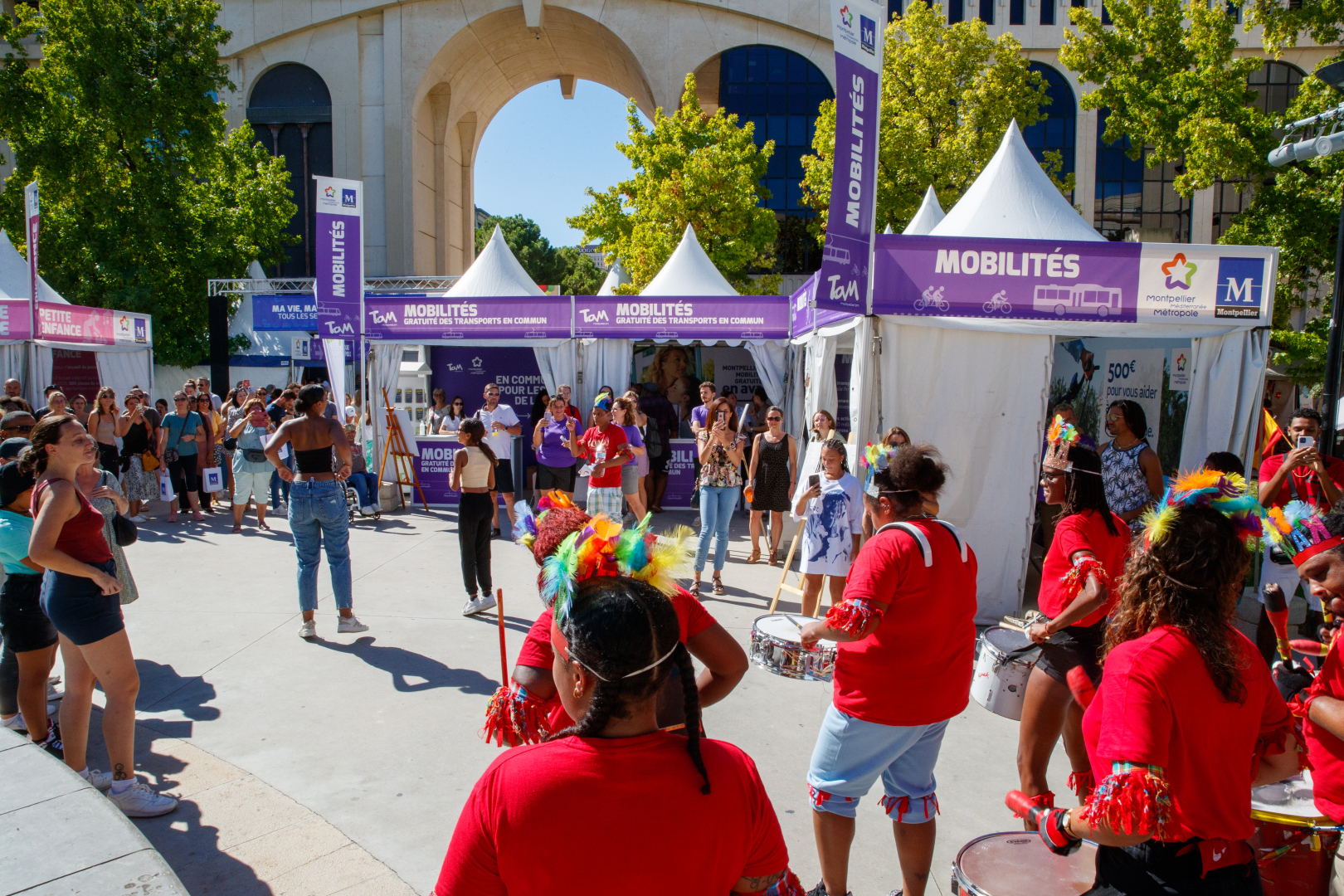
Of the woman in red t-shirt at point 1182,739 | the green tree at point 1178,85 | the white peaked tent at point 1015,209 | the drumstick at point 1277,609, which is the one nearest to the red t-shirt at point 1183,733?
the woman in red t-shirt at point 1182,739

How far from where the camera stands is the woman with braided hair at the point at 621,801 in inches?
50.7

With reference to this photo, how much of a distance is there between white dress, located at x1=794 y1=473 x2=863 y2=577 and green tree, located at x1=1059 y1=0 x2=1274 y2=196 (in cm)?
1113

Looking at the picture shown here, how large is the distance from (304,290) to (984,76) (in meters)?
20.9

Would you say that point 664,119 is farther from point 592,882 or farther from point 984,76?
point 592,882

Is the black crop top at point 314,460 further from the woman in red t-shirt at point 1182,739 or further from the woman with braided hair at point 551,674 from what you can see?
the woman in red t-shirt at point 1182,739

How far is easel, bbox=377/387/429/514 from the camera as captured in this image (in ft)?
39.1

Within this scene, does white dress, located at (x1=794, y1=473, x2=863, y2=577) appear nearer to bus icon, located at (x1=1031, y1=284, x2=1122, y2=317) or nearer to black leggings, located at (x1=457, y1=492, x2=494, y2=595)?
bus icon, located at (x1=1031, y1=284, x2=1122, y2=317)

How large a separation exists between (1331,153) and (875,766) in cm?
842

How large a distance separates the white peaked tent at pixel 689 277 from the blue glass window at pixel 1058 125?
926 inches

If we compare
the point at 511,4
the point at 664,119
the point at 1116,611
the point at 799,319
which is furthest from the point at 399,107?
the point at 1116,611

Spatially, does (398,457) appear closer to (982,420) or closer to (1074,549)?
(982,420)

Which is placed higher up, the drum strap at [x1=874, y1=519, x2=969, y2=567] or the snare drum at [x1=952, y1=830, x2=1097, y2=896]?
the drum strap at [x1=874, y1=519, x2=969, y2=567]

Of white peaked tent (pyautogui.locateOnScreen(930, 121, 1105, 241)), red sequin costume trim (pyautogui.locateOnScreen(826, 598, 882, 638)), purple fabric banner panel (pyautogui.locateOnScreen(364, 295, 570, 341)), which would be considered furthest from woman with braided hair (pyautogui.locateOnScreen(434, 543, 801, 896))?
purple fabric banner panel (pyautogui.locateOnScreen(364, 295, 570, 341))

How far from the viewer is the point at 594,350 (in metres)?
12.2
